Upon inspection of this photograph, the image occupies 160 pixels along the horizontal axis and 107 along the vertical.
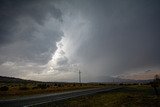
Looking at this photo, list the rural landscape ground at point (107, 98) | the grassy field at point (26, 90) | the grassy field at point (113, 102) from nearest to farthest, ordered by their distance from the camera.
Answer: the grassy field at point (113, 102), the rural landscape ground at point (107, 98), the grassy field at point (26, 90)

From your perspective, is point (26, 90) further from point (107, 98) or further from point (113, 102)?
point (113, 102)

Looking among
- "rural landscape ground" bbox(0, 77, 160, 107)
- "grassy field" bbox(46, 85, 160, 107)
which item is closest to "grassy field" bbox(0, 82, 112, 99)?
"rural landscape ground" bbox(0, 77, 160, 107)

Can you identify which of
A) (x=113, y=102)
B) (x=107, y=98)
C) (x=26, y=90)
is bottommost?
(x=113, y=102)

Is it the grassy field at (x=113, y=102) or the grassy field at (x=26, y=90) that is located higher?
the grassy field at (x=26, y=90)

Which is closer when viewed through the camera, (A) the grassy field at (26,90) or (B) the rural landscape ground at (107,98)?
(B) the rural landscape ground at (107,98)

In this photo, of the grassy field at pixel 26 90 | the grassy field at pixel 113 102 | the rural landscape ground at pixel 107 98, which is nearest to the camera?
the grassy field at pixel 113 102

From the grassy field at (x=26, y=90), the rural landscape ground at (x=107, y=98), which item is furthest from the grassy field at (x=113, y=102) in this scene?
the grassy field at (x=26, y=90)

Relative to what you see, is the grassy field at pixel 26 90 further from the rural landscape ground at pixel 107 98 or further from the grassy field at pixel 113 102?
the grassy field at pixel 113 102

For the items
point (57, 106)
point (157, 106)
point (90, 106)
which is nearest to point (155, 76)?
point (157, 106)

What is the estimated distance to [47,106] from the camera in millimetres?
17328

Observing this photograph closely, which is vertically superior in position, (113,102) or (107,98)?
(107,98)

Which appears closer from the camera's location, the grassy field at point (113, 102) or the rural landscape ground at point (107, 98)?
the grassy field at point (113, 102)

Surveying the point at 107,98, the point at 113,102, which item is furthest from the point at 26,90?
the point at 113,102

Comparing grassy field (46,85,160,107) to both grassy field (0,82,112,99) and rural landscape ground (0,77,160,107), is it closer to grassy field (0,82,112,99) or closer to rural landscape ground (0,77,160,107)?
rural landscape ground (0,77,160,107)
